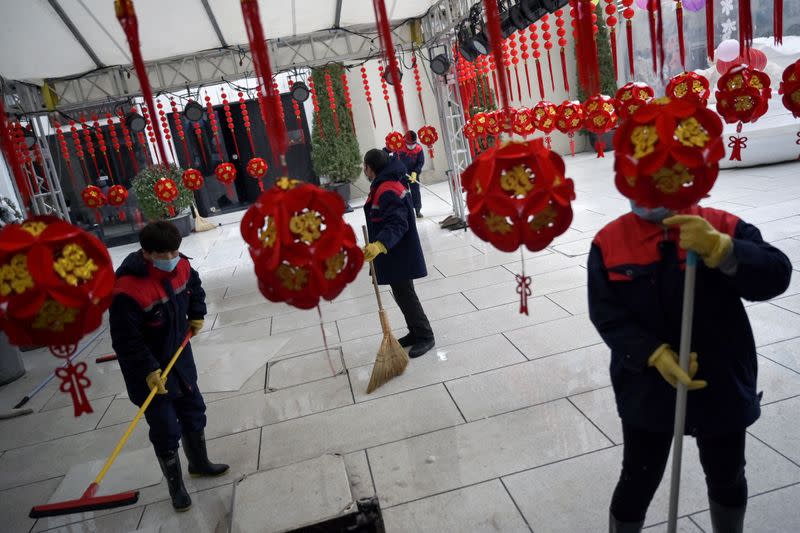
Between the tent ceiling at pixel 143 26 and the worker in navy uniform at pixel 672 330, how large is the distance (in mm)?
4311

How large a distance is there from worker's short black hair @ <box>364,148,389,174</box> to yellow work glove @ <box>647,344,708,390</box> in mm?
2355

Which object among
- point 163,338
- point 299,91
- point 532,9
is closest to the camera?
point 163,338

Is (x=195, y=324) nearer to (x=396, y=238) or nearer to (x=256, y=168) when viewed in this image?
(x=396, y=238)

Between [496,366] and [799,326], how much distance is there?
181cm

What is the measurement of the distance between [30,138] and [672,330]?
6828 mm

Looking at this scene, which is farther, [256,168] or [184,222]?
[184,222]

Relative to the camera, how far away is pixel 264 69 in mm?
1266

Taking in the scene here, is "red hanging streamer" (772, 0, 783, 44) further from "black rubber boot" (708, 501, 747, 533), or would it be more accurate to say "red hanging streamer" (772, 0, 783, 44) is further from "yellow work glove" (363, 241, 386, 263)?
"yellow work glove" (363, 241, 386, 263)

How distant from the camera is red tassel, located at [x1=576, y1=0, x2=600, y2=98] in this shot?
55.5 inches

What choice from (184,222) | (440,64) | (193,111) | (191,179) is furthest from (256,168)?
(184,222)

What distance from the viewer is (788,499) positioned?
2.07m

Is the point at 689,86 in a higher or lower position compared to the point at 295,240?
higher

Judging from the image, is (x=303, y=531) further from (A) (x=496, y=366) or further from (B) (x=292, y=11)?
(B) (x=292, y=11)

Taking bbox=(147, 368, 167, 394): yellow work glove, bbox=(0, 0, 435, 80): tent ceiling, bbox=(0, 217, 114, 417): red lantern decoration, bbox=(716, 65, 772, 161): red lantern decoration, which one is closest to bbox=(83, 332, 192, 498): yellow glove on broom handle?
bbox=(147, 368, 167, 394): yellow work glove
